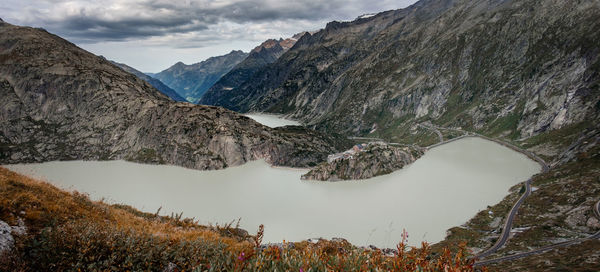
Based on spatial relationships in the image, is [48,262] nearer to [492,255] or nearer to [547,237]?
[492,255]

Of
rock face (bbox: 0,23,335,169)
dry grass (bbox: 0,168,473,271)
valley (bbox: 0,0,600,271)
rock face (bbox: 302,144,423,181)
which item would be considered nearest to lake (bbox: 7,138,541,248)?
valley (bbox: 0,0,600,271)

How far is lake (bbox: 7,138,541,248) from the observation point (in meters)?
88.6

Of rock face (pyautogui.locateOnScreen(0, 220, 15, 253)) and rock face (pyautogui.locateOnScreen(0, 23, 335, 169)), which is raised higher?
rock face (pyautogui.locateOnScreen(0, 23, 335, 169))

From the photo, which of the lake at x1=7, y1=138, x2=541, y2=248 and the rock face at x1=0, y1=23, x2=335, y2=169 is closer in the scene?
the lake at x1=7, y1=138, x2=541, y2=248

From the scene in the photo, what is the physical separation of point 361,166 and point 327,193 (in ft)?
101

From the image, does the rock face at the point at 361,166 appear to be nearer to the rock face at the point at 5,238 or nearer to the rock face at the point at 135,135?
the rock face at the point at 135,135

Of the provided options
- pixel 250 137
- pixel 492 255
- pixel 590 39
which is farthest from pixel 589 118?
pixel 250 137

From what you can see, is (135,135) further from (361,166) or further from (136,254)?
(136,254)

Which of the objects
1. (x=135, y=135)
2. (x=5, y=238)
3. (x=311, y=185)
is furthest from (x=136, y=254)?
(x=135, y=135)

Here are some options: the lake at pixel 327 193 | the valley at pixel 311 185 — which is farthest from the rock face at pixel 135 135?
the lake at pixel 327 193

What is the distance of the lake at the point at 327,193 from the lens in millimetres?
88625

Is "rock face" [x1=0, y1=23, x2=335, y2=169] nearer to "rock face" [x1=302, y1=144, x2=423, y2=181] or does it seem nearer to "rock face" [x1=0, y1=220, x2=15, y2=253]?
"rock face" [x1=302, y1=144, x2=423, y2=181]

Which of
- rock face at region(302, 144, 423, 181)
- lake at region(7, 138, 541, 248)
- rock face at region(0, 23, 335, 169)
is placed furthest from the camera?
rock face at region(0, 23, 335, 169)

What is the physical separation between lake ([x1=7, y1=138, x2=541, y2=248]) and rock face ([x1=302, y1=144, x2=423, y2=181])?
479cm
